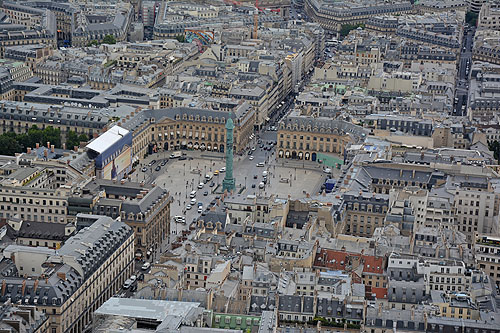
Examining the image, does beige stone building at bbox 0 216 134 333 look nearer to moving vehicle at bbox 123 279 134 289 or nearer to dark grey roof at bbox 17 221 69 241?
moving vehicle at bbox 123 279 134 289

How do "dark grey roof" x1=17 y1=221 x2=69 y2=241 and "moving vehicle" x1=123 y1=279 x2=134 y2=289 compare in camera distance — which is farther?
"dark grey roof" x1=17 y1=221 x2=69 y2=241

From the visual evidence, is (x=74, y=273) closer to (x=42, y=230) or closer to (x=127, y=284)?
(x=127, y=284)

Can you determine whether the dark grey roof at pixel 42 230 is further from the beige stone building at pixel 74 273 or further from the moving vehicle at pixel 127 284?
the moving vehicle at pixel 127 284

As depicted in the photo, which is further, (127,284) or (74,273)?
(127,284)

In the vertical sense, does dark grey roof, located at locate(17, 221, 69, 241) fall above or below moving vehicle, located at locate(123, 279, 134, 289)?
above

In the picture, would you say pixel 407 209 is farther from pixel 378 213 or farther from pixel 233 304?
pixel 233 304

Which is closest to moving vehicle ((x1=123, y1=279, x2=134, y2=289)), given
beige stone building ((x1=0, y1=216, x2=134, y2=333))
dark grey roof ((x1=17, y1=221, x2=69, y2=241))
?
beige stone building ((x1=0, y1=216, x2=134, y2=333))

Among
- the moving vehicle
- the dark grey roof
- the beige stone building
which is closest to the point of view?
the beige stone building

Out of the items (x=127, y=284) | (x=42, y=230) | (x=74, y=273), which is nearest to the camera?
(x=74, y=273)

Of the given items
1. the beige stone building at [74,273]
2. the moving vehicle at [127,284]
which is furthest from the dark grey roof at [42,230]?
the moving vehicle at [127,284]

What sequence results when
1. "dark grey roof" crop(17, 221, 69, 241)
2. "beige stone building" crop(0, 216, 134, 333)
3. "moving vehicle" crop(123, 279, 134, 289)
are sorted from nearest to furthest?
"beige stone building" crop(0, 216, 134, 333)
"moving vehicle" crop(123, 279, 134, 289)
"dark grey roof" crop(17, 221, 69, 241)

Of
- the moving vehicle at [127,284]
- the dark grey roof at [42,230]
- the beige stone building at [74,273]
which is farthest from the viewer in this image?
the dark grey roof at [42,230]

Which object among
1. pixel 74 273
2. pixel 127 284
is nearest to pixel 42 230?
pixel 127 284
